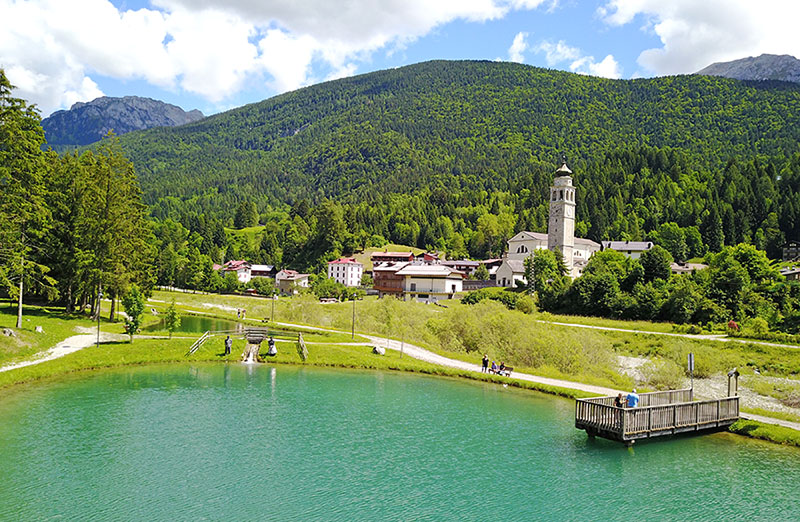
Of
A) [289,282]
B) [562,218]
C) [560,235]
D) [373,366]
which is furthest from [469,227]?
[373,366]

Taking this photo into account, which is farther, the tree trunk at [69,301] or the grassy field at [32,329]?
the tree trunk at [69,301]

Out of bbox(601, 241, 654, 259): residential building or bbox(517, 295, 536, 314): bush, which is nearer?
bbox(517, 295, 536, 314): bush

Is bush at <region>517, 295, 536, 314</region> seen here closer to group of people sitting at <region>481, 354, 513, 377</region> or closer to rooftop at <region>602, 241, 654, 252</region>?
group of people sitting at <region>481, 354, 513, 377</region>

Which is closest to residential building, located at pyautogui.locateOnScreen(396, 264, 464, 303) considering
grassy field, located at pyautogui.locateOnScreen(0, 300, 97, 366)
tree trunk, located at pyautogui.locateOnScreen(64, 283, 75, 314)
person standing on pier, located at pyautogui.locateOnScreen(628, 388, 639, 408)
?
tree trunk, located at pyautogui.locateOnScreen(64, 283, 75, 314)

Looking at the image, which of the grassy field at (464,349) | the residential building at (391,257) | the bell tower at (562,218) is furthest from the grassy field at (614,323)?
the residential building at (391,257)

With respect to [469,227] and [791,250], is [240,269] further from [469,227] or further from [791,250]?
[791,250]

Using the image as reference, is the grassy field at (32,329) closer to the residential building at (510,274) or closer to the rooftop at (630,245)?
the residential building at (510,274)

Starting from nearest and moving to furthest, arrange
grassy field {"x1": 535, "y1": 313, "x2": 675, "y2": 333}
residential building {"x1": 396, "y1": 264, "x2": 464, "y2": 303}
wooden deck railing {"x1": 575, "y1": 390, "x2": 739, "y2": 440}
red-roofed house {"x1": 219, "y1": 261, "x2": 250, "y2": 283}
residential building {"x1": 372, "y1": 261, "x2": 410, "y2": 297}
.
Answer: wooden deck railing {"x1": 575, "y1": 390, "x2": 739, "y2": 440} < grassy field {"x1": 535, "y1": 313, "x2": 675, "y2": 333} < residential building {"x1": 396, "y1": 264, "x2": 464, "y2": 303} < residential building {"x1": 372, "y1": 261, "x2": 410, "y2": 297} < red-roofed house {"x1": 219, "y1": 261, "x2": 250, "y2": 283}
